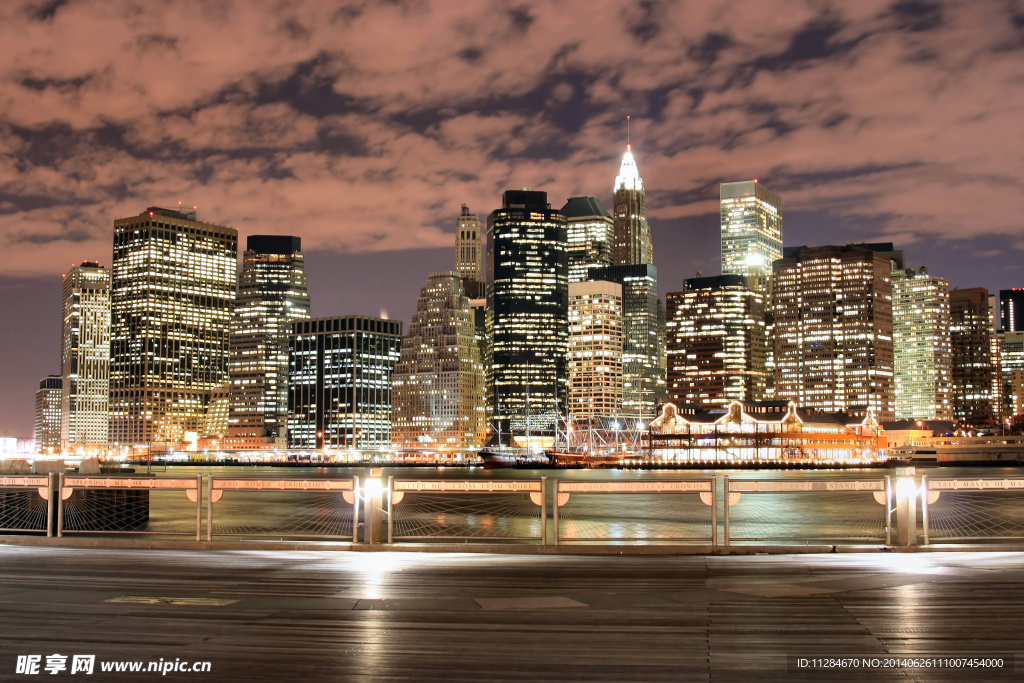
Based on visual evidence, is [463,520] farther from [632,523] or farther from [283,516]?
[632,523]

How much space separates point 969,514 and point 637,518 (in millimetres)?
15600

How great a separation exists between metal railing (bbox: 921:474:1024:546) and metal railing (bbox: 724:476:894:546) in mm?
794

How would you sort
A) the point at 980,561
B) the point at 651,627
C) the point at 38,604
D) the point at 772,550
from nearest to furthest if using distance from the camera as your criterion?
the point at 651,627 → the point at 38,604 → the point at 980,561 → the point at 772,550

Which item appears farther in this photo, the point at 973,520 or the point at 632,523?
the point at 632,523

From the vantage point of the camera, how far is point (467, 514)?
58844 millimetres

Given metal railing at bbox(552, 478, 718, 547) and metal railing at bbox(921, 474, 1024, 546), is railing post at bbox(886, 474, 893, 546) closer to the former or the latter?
metal railing at bbox(921, 474, 1024, 546)

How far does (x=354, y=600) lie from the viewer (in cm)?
1330

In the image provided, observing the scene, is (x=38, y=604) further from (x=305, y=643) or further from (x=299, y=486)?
(x=299, y=486)

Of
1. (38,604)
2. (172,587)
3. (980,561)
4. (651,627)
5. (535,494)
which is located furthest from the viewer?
(535,494)

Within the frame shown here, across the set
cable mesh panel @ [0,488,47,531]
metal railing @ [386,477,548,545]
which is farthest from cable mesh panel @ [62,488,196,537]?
metal railing @ [386,477,548,545]

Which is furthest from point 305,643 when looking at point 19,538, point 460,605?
point 19,538

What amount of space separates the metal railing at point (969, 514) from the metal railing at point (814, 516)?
79 centimetres

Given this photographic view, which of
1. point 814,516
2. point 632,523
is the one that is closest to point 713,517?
point 632,523

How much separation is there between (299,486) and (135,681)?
1020 centimetres
